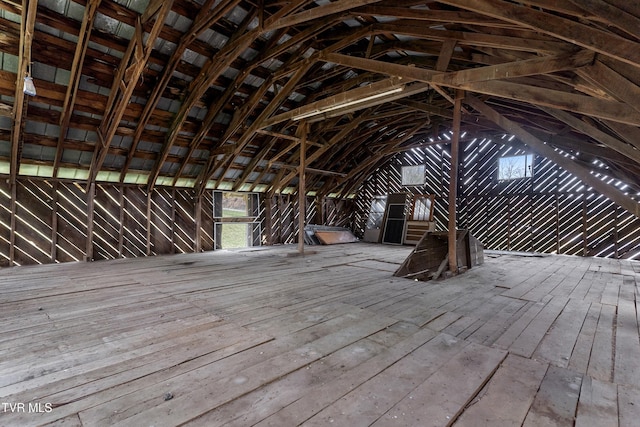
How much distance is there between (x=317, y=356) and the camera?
2.05 m

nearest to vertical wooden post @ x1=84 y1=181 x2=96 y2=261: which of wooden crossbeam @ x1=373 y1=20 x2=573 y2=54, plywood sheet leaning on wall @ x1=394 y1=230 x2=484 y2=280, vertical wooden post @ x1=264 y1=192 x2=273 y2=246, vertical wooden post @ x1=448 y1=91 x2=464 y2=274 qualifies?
vertical wooden post @ x1=264 y1=192 x2=273 y2=246

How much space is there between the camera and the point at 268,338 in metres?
2.36

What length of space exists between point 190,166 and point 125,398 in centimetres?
832

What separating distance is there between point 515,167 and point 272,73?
29.2ft

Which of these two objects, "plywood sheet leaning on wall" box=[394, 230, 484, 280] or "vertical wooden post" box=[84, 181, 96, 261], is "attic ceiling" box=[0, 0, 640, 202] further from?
"plywood sheet leaning on wall" box=[394, 230, 484, 280]

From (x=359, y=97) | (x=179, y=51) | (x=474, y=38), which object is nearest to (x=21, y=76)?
(x=179, y=51)

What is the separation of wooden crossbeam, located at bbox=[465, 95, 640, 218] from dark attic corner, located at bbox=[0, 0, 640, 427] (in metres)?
0.03

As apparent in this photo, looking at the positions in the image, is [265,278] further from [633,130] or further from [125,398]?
[633,130]

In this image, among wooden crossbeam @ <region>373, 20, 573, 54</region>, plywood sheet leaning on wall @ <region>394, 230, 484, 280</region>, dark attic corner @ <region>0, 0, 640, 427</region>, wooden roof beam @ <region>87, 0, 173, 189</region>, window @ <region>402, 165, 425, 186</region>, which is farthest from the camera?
window @ <region>402, 165, 425, 186</region>

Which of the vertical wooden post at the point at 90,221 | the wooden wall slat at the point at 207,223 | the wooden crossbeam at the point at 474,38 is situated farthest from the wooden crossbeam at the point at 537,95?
the vertical wooden post at the point at 90,221

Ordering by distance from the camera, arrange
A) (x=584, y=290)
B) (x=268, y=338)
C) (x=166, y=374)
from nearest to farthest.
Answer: (x=166, y=374) < (x=268, y=338) < (x=584, y=290)

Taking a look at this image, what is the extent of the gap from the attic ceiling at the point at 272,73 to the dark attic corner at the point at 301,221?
0.12 feet

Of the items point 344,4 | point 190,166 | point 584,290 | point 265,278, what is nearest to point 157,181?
point 190,166

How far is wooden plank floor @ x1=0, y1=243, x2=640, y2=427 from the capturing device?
1.47 metres
